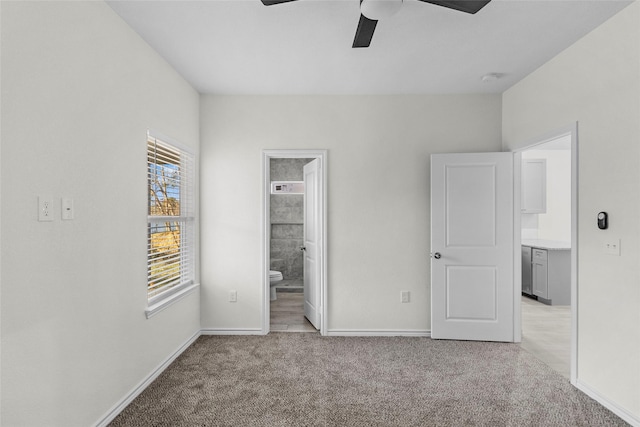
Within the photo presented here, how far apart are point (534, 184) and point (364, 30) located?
5155mm

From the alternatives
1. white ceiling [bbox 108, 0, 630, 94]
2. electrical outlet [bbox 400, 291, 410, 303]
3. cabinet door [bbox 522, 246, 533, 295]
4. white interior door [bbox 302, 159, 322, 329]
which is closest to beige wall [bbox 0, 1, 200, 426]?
white ceiling [bbox 108, 0, 630, 94]

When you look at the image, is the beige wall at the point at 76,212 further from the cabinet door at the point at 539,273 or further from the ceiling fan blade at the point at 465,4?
the cabinet door at the point at 539,273

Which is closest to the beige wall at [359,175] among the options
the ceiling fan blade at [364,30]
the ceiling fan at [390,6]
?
the ceiling fan blade at [364,30]

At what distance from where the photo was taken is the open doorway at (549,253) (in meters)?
3.28

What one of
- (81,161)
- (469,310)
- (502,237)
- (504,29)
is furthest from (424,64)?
(81,161)

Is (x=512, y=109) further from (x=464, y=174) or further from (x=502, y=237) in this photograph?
(x=502, y=237)

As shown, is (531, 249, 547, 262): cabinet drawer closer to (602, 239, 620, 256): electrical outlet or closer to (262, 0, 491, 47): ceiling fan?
(602, 239, 620, 256): electrical outlet

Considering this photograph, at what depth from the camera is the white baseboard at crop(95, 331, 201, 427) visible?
2264mm

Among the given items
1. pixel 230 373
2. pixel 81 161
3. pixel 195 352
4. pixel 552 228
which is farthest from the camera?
pixel 552 228

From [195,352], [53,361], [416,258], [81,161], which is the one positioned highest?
[81,161]

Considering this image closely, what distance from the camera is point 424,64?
3.16 m

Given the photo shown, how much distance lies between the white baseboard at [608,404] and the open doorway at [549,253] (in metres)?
0.11

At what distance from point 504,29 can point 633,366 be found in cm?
236

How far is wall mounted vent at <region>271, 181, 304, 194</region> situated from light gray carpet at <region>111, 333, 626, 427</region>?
9.78 ft
